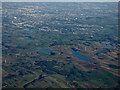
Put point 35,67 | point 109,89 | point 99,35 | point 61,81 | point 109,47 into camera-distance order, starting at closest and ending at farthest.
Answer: point 109,89
point 61,81
point 35,67
point 109,47
point 99,35

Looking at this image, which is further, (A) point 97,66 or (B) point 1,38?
(B) point 1,38

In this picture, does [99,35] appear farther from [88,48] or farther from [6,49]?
[6,49]

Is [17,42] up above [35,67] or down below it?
above

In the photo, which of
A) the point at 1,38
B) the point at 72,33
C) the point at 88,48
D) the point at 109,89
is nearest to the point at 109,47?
the point at 88,48

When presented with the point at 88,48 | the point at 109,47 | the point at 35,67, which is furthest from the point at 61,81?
the point at 109,47

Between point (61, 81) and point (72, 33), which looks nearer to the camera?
point (61, 81)

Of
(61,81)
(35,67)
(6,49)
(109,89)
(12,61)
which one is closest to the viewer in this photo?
(109,89)

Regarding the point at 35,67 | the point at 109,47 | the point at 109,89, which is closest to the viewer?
the point at 109,89

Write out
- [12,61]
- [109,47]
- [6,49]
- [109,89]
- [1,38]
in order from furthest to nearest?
[1,38], [109,47], [6,49], [12,61], [109,89]

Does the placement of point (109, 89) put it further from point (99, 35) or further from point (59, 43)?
point (99, 35)
